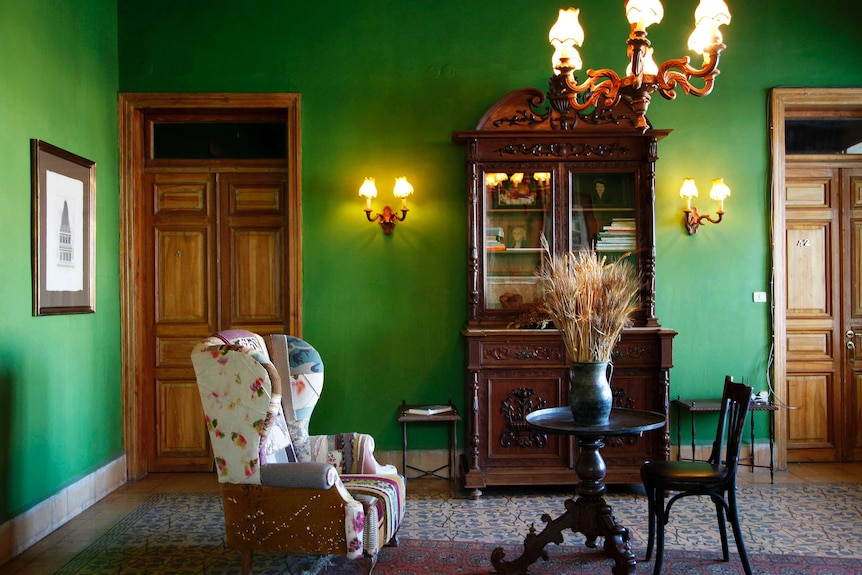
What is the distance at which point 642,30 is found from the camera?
2908mm

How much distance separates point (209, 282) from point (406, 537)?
255 centimetres

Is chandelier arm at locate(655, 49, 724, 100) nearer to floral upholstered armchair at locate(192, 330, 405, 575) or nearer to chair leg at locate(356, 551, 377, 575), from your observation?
floral upholstered armchair at locate(192, 330, 405, 575)

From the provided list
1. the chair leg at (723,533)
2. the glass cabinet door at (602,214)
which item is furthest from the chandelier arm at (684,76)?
the chair leg at (723,533)

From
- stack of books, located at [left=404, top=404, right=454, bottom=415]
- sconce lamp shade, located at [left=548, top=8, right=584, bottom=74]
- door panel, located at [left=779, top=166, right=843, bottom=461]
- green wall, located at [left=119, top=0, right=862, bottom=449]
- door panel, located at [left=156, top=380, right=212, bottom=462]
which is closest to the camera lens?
sconce lamp shade, located at [left=548, top=8, right=584, bottom=74]

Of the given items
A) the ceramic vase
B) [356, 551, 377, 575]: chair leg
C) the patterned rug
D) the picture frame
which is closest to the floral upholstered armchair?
[356, 551, 377, 575]: chair leg

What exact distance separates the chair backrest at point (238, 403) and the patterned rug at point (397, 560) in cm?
60

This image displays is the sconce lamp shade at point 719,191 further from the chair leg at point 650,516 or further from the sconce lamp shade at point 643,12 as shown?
the chair leg at point 650,516

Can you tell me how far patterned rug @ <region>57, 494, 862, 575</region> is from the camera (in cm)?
323

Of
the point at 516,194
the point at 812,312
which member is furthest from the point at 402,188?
the point at 812,312

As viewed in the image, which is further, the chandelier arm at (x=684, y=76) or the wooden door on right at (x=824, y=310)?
the wooden door on right at (x=824, y=310)

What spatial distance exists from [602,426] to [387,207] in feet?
8.08

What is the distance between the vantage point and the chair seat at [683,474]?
3.05 metres

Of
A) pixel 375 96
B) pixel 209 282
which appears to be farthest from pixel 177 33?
pixel 209 282

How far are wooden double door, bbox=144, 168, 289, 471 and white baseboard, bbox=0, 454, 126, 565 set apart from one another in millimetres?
491
